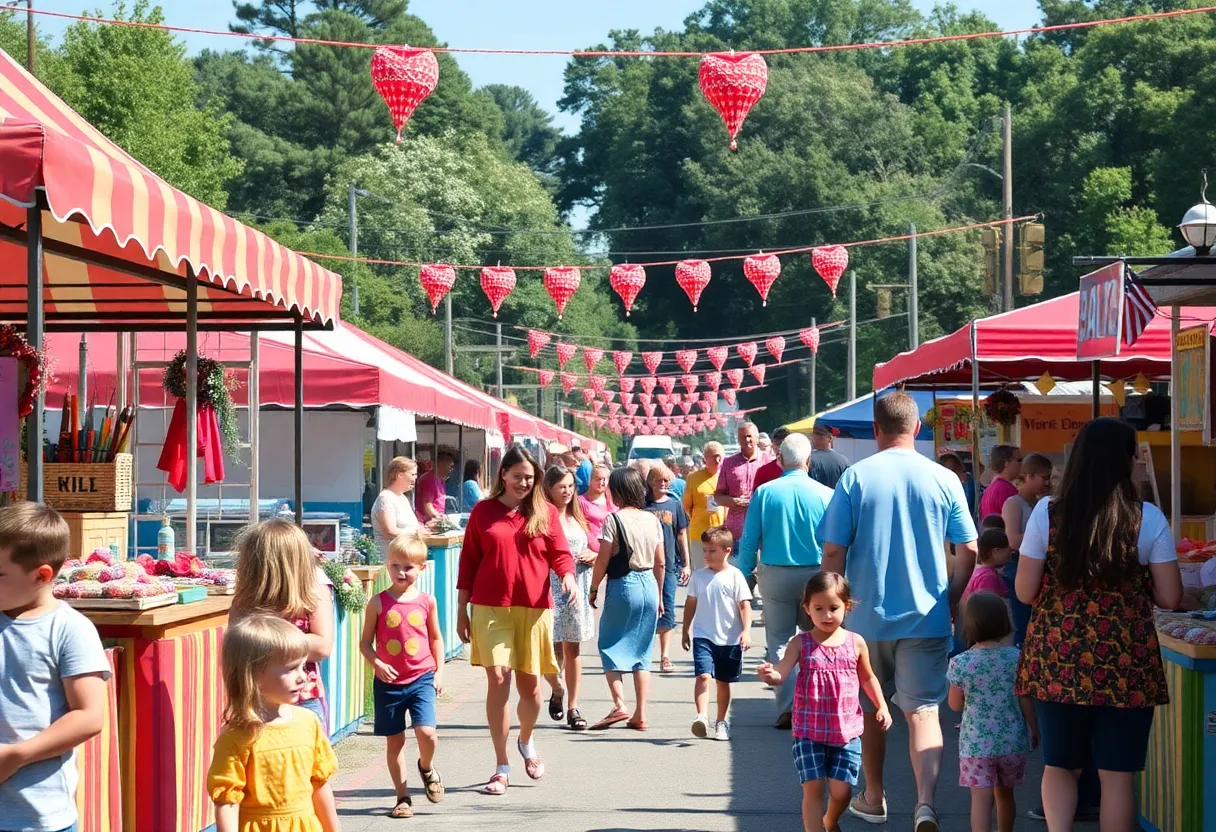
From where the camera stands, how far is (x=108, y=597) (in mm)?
6316

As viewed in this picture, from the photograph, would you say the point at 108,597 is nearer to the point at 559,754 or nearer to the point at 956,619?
the point at 559,754

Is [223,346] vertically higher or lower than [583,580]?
higher

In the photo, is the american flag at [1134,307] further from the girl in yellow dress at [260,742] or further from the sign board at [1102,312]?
the girl in yellow dress at [260,742]

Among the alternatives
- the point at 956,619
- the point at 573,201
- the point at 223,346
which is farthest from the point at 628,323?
the point at 956,619

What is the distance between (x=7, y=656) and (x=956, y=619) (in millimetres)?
7082

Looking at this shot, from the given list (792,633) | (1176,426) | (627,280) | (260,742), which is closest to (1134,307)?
(1176,426)

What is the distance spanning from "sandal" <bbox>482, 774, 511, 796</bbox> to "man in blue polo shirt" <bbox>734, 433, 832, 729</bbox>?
2315 millimetres

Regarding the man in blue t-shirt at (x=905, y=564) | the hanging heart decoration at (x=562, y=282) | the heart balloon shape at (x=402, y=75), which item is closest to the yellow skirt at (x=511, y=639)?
the man in blue t-shirt at (x=905, y=564)

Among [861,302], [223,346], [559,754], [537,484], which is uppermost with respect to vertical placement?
[861,302]

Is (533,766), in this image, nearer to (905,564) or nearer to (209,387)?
(905,564)

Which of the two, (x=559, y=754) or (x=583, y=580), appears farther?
(x=583, y=580)

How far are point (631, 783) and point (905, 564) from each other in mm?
2357

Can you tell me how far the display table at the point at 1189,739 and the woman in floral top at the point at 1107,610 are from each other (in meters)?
0.72

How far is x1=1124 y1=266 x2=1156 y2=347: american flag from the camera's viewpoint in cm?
767
